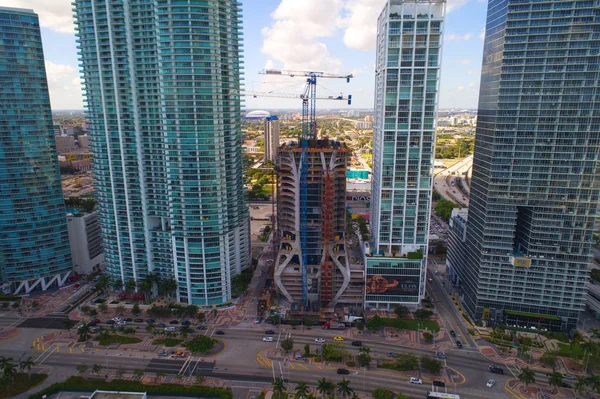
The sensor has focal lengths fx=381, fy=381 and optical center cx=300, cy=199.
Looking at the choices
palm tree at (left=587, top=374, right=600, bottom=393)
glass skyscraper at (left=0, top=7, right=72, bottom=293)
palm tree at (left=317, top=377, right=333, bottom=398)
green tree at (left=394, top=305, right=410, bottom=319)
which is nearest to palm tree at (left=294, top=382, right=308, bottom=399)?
palm tree at (left=317, top=377, right=333, bottom=398)

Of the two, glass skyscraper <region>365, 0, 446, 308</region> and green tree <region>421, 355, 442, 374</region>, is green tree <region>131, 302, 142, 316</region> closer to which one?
glass skyscraper <region>365, 0, 446, 308</region>

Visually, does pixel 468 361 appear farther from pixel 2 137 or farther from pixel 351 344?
pixel 2 137

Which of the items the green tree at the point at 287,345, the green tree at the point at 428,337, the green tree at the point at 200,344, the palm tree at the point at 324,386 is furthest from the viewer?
the green tree at the point at 428,337

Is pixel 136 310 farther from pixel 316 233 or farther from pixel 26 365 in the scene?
pixel 316 233

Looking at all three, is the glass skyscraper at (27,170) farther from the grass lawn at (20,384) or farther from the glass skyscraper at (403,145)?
the glass skyscraper at (403,145)

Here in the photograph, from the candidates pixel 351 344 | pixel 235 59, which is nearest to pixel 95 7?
pixel 235 59

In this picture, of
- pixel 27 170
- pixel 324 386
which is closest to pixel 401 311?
pixel 324 386

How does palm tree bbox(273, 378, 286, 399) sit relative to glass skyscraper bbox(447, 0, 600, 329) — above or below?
below

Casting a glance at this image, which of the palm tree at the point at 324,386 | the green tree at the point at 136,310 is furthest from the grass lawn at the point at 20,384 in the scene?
the palm tree at the point at 324,386
